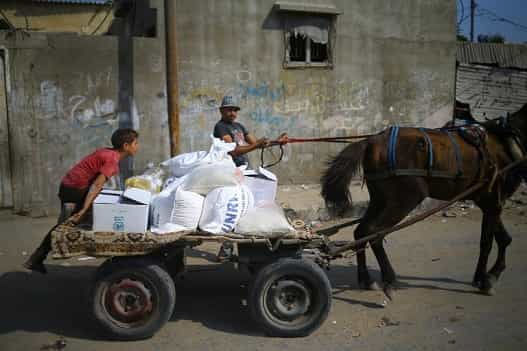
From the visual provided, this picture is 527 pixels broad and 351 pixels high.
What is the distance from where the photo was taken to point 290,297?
3.47 metres

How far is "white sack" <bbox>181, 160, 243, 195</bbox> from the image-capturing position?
11.6 ft

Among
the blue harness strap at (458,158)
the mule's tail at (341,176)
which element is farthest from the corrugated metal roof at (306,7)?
the blue harness strap at (458,158)

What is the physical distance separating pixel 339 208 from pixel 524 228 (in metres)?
3.90

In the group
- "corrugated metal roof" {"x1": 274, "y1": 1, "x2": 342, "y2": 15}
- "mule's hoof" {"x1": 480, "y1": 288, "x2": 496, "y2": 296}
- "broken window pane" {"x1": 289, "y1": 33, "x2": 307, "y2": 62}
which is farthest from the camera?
"broken window pane" {"x1": 289, "y1": 33, "x2": 307, "y2": 62}

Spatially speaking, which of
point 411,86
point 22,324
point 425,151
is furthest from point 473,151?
point 411,86

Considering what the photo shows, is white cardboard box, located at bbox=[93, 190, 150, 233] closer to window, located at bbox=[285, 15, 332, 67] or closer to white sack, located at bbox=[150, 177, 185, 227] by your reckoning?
white sack, located at bbox=[150, 177, 185, 227]

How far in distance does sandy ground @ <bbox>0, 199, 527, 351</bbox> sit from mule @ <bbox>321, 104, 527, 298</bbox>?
0.32m

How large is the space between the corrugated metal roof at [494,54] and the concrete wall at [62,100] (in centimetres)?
687

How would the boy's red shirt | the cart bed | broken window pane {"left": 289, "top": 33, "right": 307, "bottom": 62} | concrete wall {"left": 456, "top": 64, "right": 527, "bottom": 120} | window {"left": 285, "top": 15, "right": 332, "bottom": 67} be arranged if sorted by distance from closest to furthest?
the cart bed < the boy's red shirt < window {"left": 285, "top": 15, "right": 332, "bottom": 67} < broken window pane {"left": 289, "top": 33, "right": 307, "bottom": 62} < concrete wall {"left": 456, "top": 64, "right": 527, "bottom": 120}

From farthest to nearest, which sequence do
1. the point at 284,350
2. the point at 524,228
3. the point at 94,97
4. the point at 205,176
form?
the point at 94,97
the point at 524,228
the point at 205,176
the point at 284,350

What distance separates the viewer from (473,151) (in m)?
4.34

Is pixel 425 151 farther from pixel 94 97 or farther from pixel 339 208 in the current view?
pixel 94 97

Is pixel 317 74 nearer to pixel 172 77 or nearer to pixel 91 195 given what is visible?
pixel 172 77

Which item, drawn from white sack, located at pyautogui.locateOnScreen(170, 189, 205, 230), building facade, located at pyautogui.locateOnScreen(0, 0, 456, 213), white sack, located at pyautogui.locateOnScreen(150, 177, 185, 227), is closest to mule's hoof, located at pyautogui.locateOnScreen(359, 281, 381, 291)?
white sack, located at pyautogui.locateOnScreen(170, 189, 205, 230)
